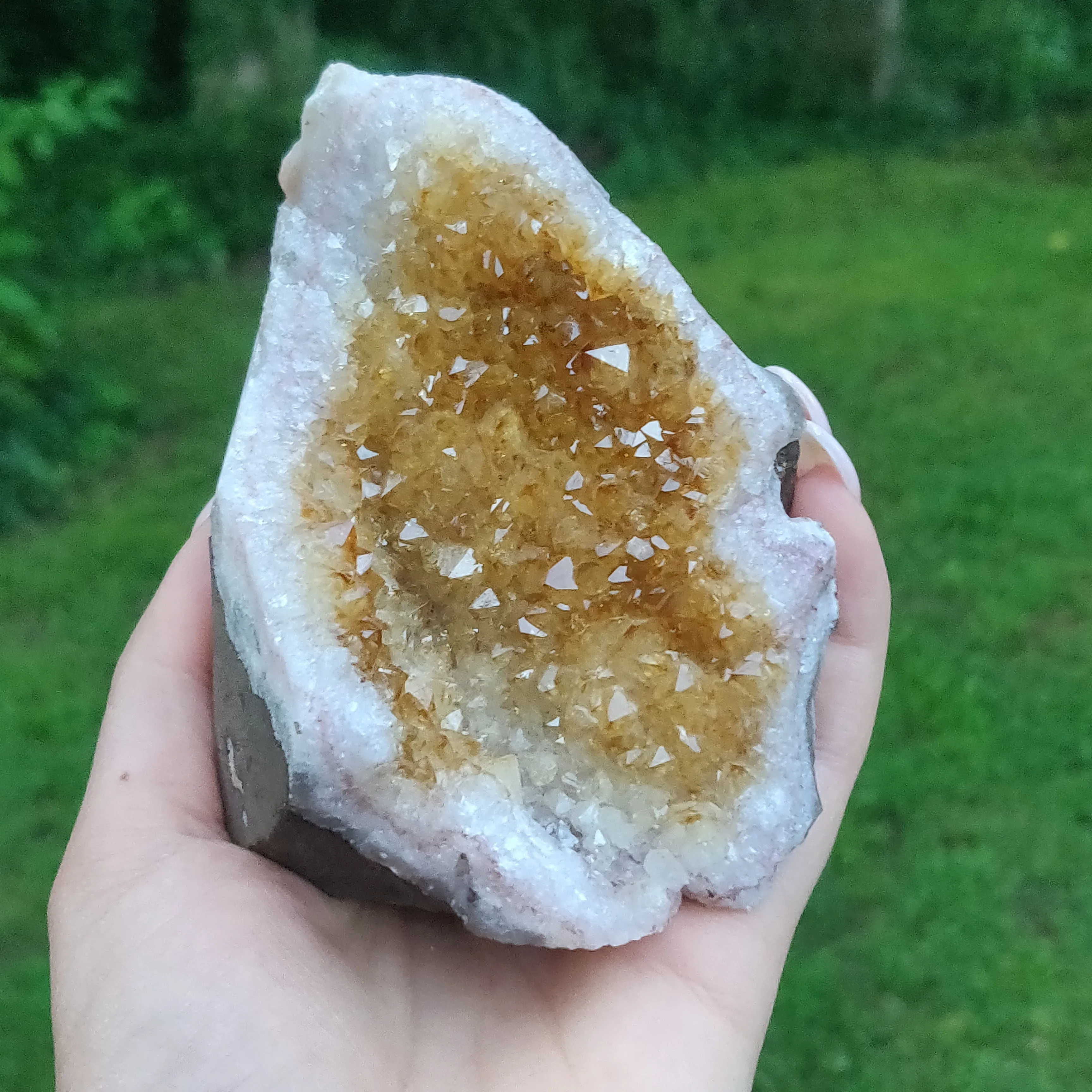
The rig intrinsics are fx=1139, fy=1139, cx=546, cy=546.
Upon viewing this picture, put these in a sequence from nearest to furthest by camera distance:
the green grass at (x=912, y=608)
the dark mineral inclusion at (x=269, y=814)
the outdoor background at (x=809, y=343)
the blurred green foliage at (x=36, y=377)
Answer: the dark mineral inclusion at (x=269, y=814), the green grass at (x=912, y=608), the outdoor background at (x=809, y=343), the blurred green foliage at (x=36, y=377)

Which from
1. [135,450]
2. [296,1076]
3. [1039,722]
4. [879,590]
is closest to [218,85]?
[135,450]

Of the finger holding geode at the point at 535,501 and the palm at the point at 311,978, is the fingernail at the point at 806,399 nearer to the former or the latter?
the finger holding geode at the point at 535,501

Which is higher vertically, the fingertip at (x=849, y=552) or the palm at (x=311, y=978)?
the fingertip at (x=849, y=552)

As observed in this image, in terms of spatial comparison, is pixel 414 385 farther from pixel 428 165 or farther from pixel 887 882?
pixel 887 882

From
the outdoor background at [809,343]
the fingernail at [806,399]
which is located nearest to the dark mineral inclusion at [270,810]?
the fingernail at [806,399]

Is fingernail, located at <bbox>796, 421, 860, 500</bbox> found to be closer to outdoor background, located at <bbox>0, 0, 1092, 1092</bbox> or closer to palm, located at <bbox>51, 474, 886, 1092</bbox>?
palm, located at <bbox>51, 474, 886, 1092</bbox>

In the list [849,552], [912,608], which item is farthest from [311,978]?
[912,608]

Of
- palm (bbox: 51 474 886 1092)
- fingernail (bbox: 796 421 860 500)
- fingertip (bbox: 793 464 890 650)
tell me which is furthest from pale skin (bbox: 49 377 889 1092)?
fingernail (bbox: 796 421 860 500)
